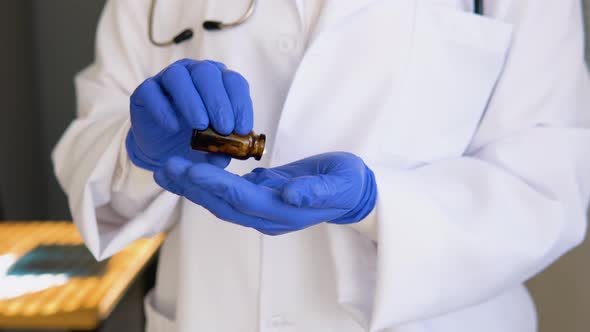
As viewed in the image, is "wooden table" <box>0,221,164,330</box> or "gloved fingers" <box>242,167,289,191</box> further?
"wooden table" <box>0,221,164,330</box>

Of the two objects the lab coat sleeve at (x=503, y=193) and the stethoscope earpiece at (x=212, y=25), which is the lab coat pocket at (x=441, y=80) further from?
the stethoscope earpiece at (x=212, y=25)

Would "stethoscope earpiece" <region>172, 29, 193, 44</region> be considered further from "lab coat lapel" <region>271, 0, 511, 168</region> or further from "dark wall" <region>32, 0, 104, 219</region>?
"dark wall" <region>32, 0, 104, 219</region>

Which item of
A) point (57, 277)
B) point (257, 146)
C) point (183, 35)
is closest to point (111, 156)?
point (183, 35)

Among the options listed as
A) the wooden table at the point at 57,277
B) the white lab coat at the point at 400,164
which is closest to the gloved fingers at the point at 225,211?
the white lab coat at the point at 400,164

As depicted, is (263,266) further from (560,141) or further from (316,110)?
(560,141)

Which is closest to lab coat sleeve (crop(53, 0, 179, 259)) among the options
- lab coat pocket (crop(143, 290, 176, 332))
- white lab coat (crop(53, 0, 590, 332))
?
white lab coat (crop(53, 0, 590, 332))

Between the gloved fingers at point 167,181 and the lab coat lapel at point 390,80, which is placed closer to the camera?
the gloved fingers at point 167,181
